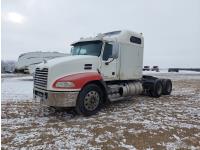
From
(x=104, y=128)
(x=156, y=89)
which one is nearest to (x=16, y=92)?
(x=156, y=89)

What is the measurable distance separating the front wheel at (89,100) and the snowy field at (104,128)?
26cm

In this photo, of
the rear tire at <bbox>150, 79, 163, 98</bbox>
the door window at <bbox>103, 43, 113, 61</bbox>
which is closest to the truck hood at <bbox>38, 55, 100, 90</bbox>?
the door window at <bbox>103, 43, 113, 61</bbox>

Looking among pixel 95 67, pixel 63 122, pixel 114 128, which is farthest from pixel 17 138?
pixel 95 67

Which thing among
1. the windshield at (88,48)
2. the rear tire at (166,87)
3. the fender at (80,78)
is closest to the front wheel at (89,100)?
the fender at (80,78)

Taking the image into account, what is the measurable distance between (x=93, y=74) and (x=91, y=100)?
2.96 ft

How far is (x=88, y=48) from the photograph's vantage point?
813 centimetres

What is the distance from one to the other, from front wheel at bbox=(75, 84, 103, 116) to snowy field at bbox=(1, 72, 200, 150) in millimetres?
257

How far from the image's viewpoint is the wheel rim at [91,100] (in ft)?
23.4

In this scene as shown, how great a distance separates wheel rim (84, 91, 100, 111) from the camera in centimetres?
713

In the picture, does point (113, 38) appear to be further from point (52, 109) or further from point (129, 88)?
point (52, 109)

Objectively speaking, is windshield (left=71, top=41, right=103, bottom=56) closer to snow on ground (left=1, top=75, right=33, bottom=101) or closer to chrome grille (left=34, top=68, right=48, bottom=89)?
chrome grille (left=34, top=68, right=48, bottom=89)

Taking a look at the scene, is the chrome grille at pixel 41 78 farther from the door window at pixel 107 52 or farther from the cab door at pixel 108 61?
the door window at pixel 107 52

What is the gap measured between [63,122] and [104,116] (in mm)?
1451

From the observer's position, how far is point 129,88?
30.1ft
